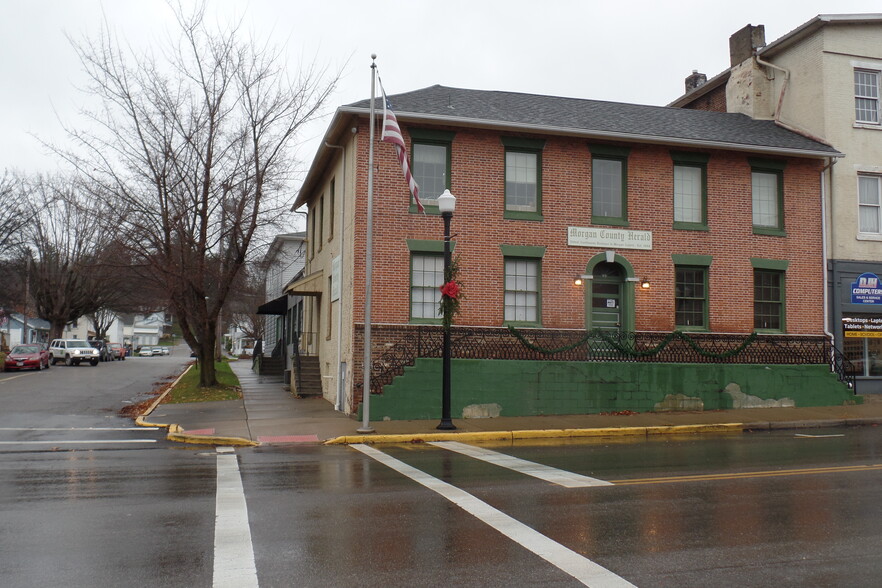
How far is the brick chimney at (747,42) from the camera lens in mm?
24047

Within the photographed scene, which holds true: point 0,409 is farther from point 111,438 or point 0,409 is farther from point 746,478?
point 746,478

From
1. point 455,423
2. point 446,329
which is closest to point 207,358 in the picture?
point 455,423

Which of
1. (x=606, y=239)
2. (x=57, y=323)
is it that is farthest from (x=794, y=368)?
(x=57, y=323)

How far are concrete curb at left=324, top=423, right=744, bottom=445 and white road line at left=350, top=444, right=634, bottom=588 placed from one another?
424cm

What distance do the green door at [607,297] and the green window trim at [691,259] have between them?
1.47 metres

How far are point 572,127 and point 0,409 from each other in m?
16.3

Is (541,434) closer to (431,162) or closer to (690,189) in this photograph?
(431,162)

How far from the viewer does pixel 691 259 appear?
19.5 meters

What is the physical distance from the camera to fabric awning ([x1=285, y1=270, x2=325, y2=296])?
76.9ft

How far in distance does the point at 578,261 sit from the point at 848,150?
8.91 meters

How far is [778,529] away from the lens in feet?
22.6

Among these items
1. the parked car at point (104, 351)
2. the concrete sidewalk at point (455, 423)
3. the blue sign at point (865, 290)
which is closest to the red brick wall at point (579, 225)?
the blue sign at point (865, 290)

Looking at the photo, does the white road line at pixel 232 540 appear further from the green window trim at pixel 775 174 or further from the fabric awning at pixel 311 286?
the green window trim at pixel 775 174

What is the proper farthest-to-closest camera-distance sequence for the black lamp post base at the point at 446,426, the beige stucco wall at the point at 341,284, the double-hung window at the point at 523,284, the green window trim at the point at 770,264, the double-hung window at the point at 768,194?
the double-hung window at the point at 768,194 < the green window trim at the point at 770,264 < the beige stucco wall at the point at 341,284 < the double-hung window at the point at 523,284 < the black lamp post base at the point at 446,426
